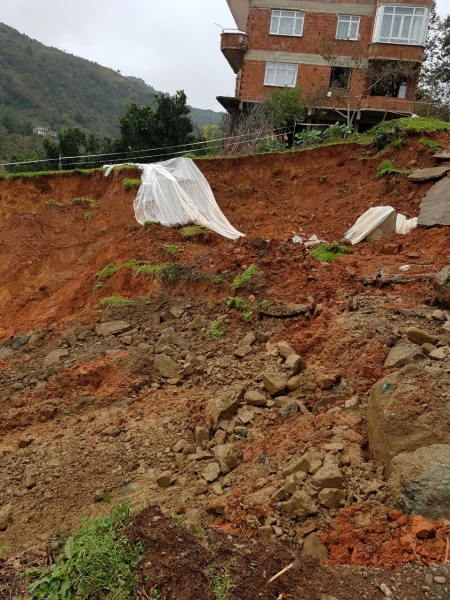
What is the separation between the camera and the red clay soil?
24.6ft

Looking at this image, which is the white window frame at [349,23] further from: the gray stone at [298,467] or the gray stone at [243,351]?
the gray stone at [298,467]

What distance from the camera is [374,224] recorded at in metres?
9.48

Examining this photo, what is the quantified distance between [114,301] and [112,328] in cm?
77

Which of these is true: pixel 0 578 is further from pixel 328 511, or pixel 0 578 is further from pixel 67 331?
pixel 67 331

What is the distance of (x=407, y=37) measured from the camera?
18516mm

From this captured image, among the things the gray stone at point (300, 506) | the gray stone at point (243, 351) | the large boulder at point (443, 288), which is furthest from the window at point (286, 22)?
the gray stone at point (300, 506)

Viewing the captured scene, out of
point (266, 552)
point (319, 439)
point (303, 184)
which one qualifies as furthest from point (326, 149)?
point (266, 552)

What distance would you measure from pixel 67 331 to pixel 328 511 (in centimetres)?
541

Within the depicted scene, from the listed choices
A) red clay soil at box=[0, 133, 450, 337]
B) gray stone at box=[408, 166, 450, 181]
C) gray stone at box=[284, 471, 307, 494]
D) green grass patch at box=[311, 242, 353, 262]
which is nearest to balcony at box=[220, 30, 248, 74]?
red clay soil at box=[0, 133, 450, 337]

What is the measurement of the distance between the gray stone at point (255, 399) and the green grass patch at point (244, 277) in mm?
2545

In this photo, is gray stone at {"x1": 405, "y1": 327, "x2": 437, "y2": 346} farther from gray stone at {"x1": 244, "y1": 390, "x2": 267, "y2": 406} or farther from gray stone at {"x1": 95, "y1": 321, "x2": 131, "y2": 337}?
gray stone at {"x1": 95, "y1": 321, "x2": 131, "y2": 337}

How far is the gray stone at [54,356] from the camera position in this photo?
6656 mm

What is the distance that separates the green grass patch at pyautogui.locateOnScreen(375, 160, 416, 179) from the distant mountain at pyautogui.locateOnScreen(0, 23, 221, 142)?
4158 cm

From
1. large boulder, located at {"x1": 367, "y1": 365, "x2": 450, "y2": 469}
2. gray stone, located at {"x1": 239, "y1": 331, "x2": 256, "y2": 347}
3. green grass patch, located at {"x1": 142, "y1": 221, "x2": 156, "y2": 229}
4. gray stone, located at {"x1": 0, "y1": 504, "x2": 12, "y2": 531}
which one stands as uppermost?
green grass patch, located at {"x1": 142, "y1": 221, "x2": 156, "y2": 229}
